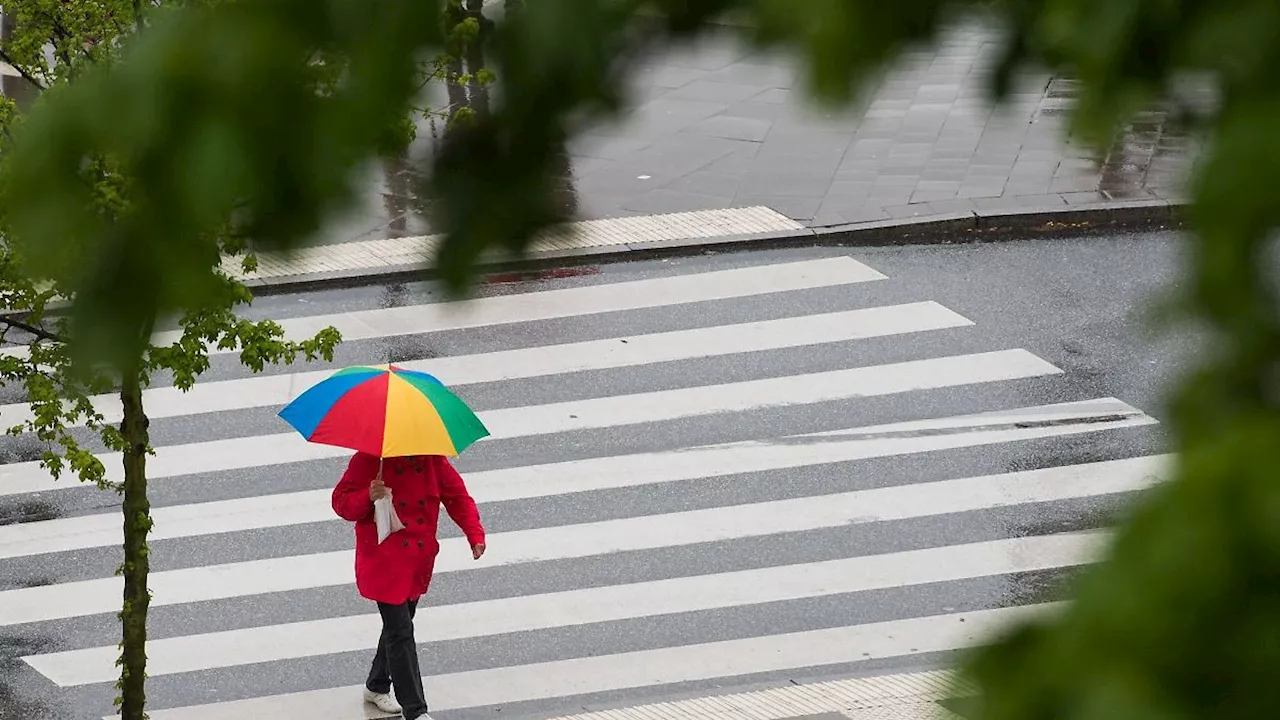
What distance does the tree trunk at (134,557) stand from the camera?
7.99 meters

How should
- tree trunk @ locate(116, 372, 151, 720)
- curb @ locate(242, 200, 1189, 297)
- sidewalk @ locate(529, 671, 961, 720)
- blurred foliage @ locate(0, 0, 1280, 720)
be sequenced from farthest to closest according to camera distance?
curb @ locate(242, 200, 1189, 297) < sidewalk @ locate(529, 671, 961, 720) < tree trunk @ locate(116, 372, 151, 720) < blurred foliage @ locate(0, 0, 1280, 720)

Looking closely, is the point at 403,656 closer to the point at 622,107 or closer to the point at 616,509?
the point at 616,509

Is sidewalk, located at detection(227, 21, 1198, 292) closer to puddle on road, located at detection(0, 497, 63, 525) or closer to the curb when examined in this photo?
the curb

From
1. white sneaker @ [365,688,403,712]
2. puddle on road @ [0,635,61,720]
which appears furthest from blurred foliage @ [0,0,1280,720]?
puddle on road @ [0,635,61,720]

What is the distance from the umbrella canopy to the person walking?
0.25m

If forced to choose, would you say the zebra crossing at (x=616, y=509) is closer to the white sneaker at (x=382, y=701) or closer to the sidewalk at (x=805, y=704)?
the white sneaker at (x=382, y=701)

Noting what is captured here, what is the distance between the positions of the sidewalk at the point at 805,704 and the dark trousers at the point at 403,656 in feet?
2.58

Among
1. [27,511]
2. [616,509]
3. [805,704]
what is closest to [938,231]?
[616,509]

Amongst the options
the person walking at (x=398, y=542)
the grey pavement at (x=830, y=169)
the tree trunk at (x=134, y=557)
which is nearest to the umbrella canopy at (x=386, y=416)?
the person walking at (x=398, y=542)

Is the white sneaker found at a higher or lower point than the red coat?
lower

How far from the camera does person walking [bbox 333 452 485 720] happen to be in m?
8.96

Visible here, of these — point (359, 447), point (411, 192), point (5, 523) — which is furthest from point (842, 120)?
point (5, 523)

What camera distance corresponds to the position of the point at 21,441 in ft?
42.1

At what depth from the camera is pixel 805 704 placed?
9.56m
